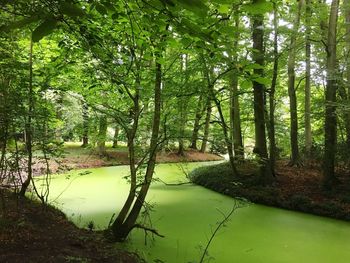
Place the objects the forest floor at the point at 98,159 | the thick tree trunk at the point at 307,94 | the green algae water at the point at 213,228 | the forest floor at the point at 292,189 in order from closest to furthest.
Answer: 1. the green algae water at the point at 213,228
2. the forest floor at the point at 292,189
3. the thick tree trunk at the point at 307,94
4. the forest floor at the point at 98,159

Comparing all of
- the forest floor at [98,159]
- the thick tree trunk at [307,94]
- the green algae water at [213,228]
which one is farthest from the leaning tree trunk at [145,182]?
the forest floor at [98,159]

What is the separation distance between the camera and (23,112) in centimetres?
403

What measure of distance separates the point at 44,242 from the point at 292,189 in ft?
19.2

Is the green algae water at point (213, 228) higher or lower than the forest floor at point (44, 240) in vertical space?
lower

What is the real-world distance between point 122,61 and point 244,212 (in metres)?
4.11

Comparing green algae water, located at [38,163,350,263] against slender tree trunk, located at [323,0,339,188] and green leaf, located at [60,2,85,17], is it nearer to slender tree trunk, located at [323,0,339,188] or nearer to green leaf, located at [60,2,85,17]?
slender tree trunk, located at [323,0,339,188]

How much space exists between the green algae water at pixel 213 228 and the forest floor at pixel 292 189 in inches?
11.8

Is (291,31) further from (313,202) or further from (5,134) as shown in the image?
(5,134)

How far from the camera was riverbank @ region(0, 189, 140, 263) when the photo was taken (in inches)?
124

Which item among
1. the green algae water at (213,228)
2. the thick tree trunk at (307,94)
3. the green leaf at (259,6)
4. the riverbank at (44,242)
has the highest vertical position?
the thick tree trunk at (307,94)

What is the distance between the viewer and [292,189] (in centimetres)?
801

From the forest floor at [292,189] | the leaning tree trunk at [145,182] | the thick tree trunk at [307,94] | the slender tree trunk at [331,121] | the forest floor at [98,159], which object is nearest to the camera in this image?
the leaning tree trunk at [145,182]

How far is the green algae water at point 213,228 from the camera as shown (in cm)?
448

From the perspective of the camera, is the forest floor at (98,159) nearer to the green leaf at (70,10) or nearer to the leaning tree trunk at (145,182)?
the leaning tree trunk at (145,182)
